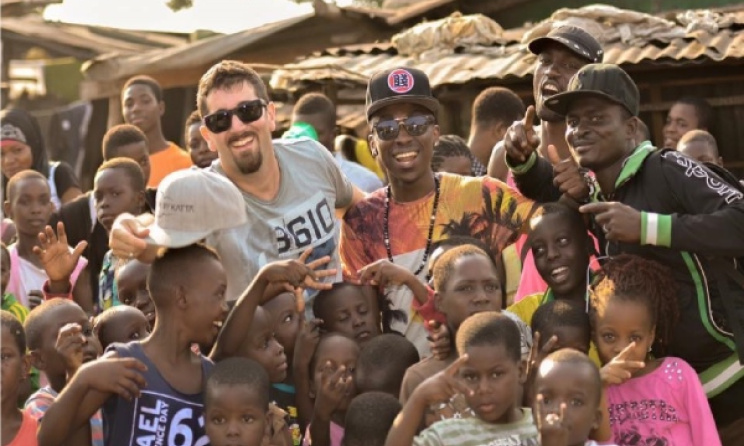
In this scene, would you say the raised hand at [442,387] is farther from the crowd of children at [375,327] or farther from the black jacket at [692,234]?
the black jacket at [692,234]

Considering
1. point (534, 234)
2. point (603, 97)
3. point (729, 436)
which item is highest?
point (603, 97)

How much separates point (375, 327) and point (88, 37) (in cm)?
1183

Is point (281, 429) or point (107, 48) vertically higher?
point (107, 48)

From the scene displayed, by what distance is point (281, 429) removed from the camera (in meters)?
5.96

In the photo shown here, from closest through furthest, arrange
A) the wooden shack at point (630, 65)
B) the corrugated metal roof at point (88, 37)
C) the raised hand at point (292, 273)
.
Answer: the raised hand at point (292, 273), the wooden shack at point (630, 65), the corrugated metal roof at point (88, 37)

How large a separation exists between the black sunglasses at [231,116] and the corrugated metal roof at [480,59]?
5.18 m

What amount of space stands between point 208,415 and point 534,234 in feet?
5.53

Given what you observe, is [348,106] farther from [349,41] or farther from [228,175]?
[228,175]

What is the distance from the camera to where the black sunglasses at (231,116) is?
682cm

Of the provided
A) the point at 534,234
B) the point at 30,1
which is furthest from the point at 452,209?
the point at 30,1

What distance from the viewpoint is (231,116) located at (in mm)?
6828

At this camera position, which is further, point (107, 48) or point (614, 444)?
point (107, 48)

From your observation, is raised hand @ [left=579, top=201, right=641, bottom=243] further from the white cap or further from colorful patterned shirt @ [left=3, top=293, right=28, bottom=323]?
colorful patterned shirt @ [left=3, top=293, right=28, bottom=323]

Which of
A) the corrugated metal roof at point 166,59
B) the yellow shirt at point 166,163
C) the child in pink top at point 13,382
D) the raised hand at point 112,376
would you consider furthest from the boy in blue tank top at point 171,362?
the corrugated metal roof at point 166,59
